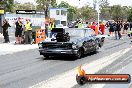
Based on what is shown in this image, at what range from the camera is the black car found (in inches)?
599

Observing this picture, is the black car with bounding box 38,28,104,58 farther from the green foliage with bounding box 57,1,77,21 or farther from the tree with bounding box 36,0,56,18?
the green foliage with bounding box 57,1,77,21

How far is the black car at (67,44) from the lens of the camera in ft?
49.9

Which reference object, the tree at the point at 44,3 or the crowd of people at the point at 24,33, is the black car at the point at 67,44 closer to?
the crowd of people at the point at 24,33

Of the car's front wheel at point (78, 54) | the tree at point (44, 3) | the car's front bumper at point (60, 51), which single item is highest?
the tree at point (44, 3)

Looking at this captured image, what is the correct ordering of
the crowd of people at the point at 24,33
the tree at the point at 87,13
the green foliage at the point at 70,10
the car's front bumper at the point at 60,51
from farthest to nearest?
the green foliage at the point at 70,10, the tree at the point at 87,13, the crowd of people at the point at 24,33, the car's front bumper at the point at 60,51

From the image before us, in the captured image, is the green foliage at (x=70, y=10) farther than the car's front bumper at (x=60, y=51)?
Yes

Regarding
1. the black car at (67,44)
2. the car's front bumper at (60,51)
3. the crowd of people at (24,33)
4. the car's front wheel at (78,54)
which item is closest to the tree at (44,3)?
the crowd of people at (24,33)

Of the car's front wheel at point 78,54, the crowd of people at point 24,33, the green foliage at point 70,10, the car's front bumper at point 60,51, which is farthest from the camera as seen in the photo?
the green foliage at point 70,10

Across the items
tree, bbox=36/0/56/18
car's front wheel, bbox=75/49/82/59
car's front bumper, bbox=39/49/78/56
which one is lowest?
car's front wheel, bbox=75/49/82/59

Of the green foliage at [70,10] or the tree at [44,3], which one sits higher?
the tree at [44,3]

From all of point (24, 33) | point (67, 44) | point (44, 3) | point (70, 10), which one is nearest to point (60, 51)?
point (67, 44)

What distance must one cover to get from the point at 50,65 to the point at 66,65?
1.99ft

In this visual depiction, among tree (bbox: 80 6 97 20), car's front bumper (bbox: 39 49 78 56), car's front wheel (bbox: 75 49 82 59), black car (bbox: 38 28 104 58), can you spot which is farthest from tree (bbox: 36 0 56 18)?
car's front bumper (bbox: 39 49 78 56)

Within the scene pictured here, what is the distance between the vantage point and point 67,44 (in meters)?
Answer: 15.2
